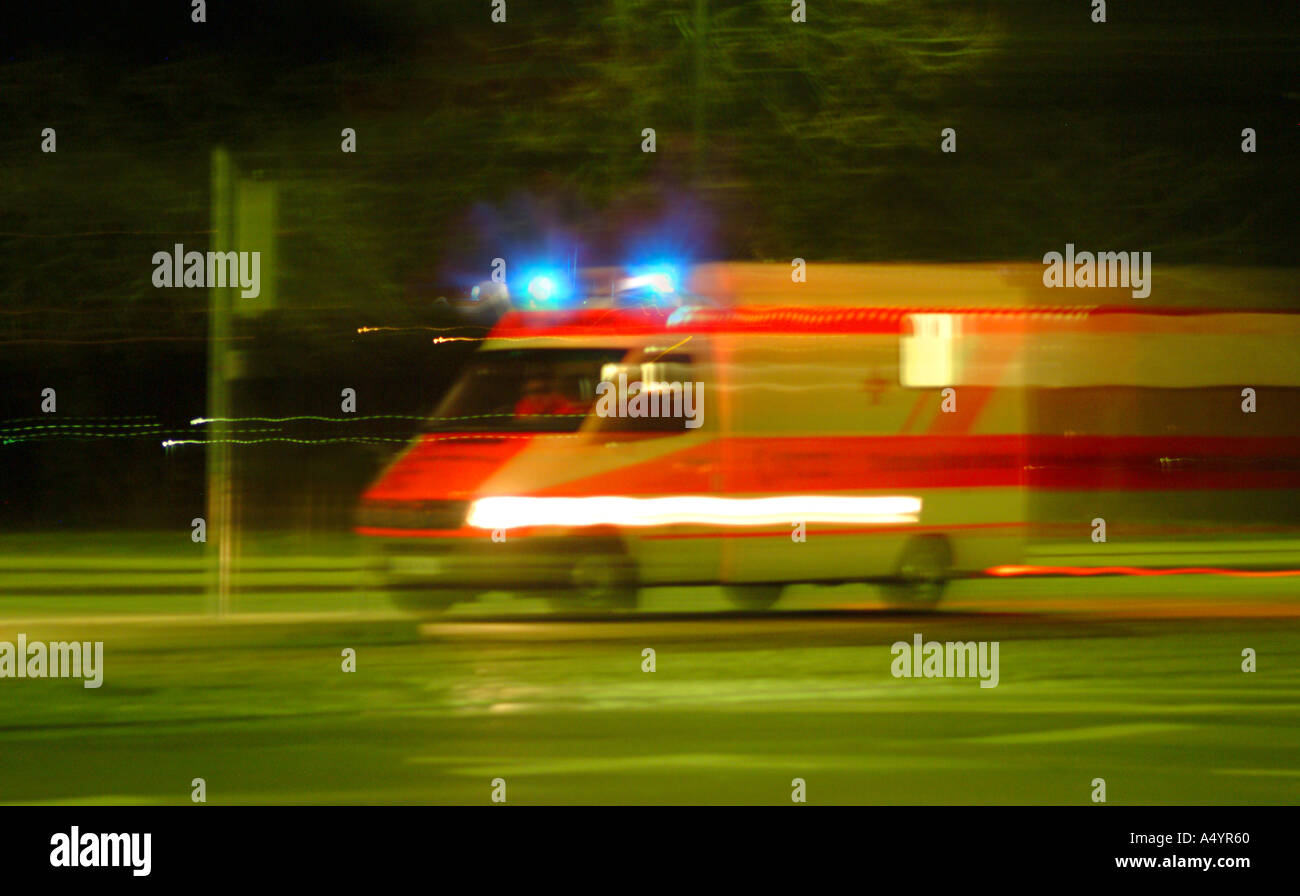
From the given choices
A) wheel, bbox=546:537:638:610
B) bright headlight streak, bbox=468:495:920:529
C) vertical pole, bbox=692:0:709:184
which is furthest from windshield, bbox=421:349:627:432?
vertical pole, bbox=692:0:709:184

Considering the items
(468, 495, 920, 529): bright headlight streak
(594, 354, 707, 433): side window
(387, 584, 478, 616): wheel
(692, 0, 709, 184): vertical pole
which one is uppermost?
(692, 0, 709, 184): vertical pole

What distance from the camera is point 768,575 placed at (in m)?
14.2

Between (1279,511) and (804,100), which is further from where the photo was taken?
(1279,511)

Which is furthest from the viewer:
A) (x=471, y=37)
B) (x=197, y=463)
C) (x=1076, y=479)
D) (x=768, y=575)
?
(x=197, y=463)

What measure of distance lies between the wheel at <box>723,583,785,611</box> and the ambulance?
0.02m

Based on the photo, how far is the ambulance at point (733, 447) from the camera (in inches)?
543

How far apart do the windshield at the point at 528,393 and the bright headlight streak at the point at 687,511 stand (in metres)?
0.57

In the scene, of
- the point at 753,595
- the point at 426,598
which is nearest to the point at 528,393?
the point at 426,598

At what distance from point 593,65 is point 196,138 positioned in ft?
13.3

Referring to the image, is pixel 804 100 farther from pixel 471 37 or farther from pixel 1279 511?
pixel 1279 511

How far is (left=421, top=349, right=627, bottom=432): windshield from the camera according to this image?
14000 millimetres

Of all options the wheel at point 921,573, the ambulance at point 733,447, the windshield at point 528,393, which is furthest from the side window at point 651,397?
the wheel at point 921,573

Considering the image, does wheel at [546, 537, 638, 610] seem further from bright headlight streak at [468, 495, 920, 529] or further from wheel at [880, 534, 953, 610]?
wheel at [880, 534, 953, 610]
